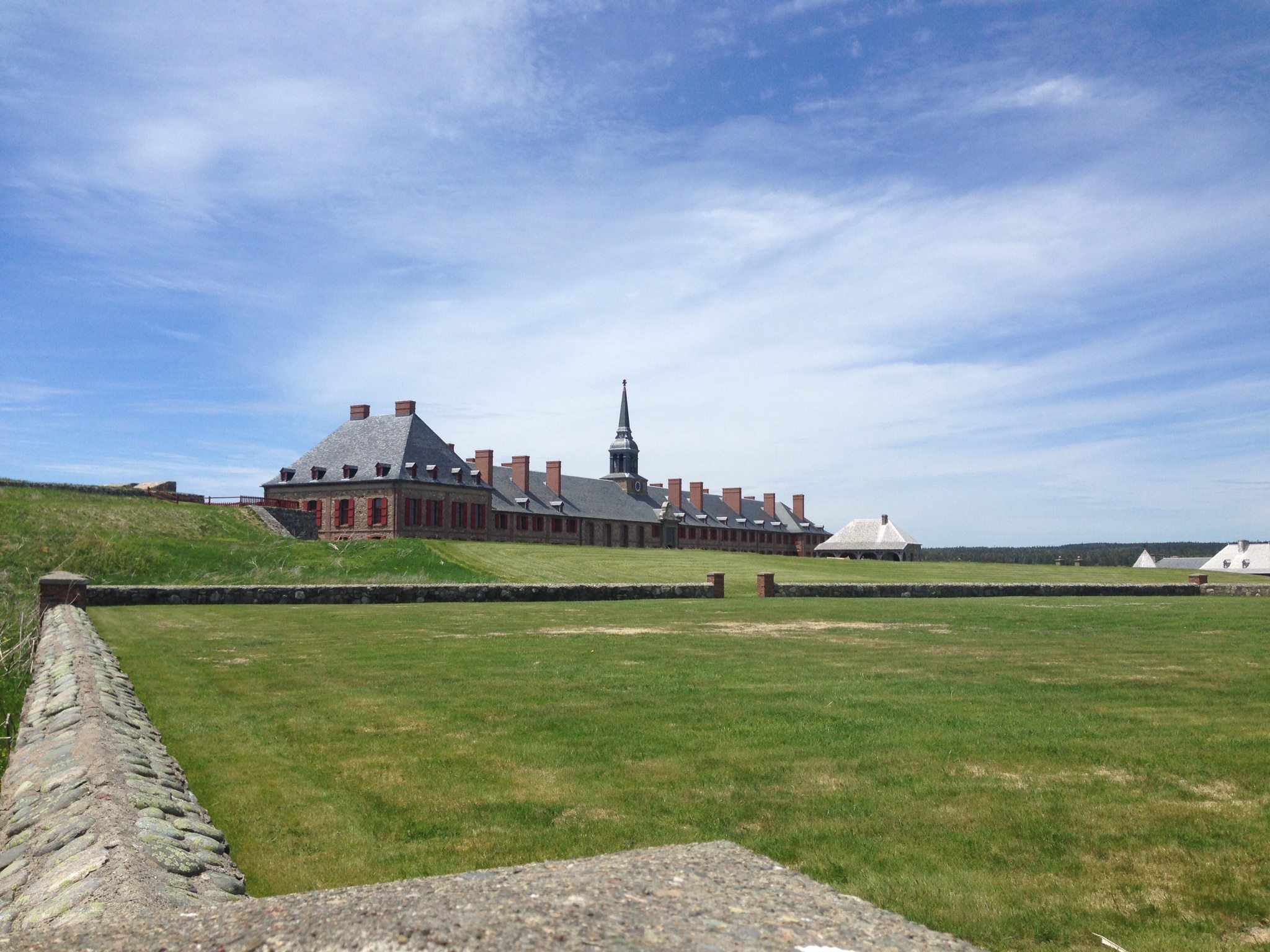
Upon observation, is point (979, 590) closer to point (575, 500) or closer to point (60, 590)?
point (60, 590)

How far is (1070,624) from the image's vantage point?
2208 centimetres

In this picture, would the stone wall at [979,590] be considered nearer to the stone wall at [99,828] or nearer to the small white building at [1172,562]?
the stone wall at [99,828]

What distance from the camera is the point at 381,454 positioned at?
61438 millimetres

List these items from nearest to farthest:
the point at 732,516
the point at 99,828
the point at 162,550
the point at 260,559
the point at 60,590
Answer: the point at 99,828 → the point at 60,590 → the point at 162,550 → the point at 260,559 → the point at 732,516

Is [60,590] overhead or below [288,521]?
below

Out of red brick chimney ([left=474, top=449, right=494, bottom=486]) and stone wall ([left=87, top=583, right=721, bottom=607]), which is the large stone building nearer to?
red brick chimney ([left=474, top=449, right=494, bottom=486])

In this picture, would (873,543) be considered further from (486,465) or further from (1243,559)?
(1243,559)

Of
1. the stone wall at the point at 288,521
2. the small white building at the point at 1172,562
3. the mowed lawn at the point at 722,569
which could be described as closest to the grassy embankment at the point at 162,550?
the stone wall at the point at 288,521

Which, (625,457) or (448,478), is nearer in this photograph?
(448,478)

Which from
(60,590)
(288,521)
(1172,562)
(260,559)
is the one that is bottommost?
(1172,562)

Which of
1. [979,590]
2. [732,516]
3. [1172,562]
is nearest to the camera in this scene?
[979,590]

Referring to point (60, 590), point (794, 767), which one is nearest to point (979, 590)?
point (60, 590)

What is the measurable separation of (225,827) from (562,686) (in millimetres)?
5499

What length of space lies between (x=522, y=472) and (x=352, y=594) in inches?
1826
